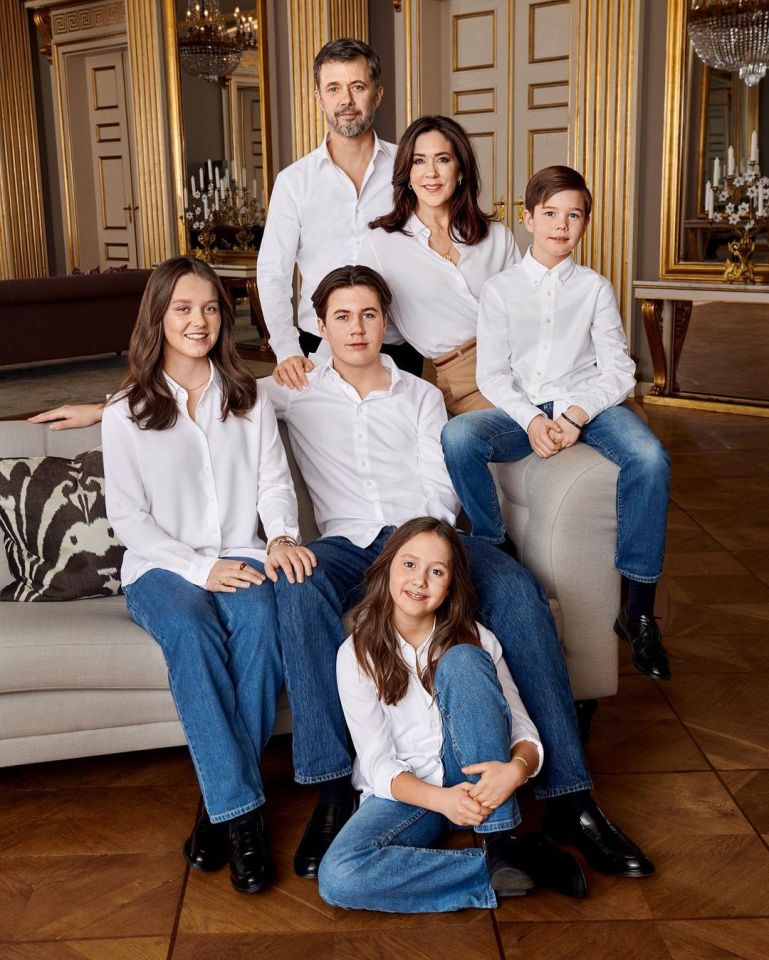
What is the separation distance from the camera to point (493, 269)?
9.23 ft

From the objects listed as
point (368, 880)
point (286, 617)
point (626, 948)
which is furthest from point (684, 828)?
point (286, 617)

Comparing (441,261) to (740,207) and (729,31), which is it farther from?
(729,31)

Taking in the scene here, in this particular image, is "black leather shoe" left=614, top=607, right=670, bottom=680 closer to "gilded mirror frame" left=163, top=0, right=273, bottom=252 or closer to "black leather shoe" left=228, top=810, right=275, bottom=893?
"black leather shoe" left=228, top=810, right=275, bottom=893

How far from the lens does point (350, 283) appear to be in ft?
8.04

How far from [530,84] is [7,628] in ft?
19.2

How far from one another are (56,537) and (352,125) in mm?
1350

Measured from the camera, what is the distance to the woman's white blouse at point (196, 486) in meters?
2.26

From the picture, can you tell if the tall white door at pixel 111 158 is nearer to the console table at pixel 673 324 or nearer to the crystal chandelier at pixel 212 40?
the crystal chandelier at pixel 212 40

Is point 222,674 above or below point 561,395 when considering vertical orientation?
below

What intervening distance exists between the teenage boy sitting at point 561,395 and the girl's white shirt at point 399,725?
0.51 meters

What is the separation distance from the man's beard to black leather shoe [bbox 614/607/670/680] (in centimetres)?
148

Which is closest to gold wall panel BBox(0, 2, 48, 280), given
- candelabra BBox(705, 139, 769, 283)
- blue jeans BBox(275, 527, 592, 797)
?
candelabra BBox(705, 139, 769, 283)

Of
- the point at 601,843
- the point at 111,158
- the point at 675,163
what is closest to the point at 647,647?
the point at 601,843

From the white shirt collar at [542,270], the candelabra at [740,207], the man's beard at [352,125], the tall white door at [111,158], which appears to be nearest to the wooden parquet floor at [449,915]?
the white shirt collar at [542,270]
